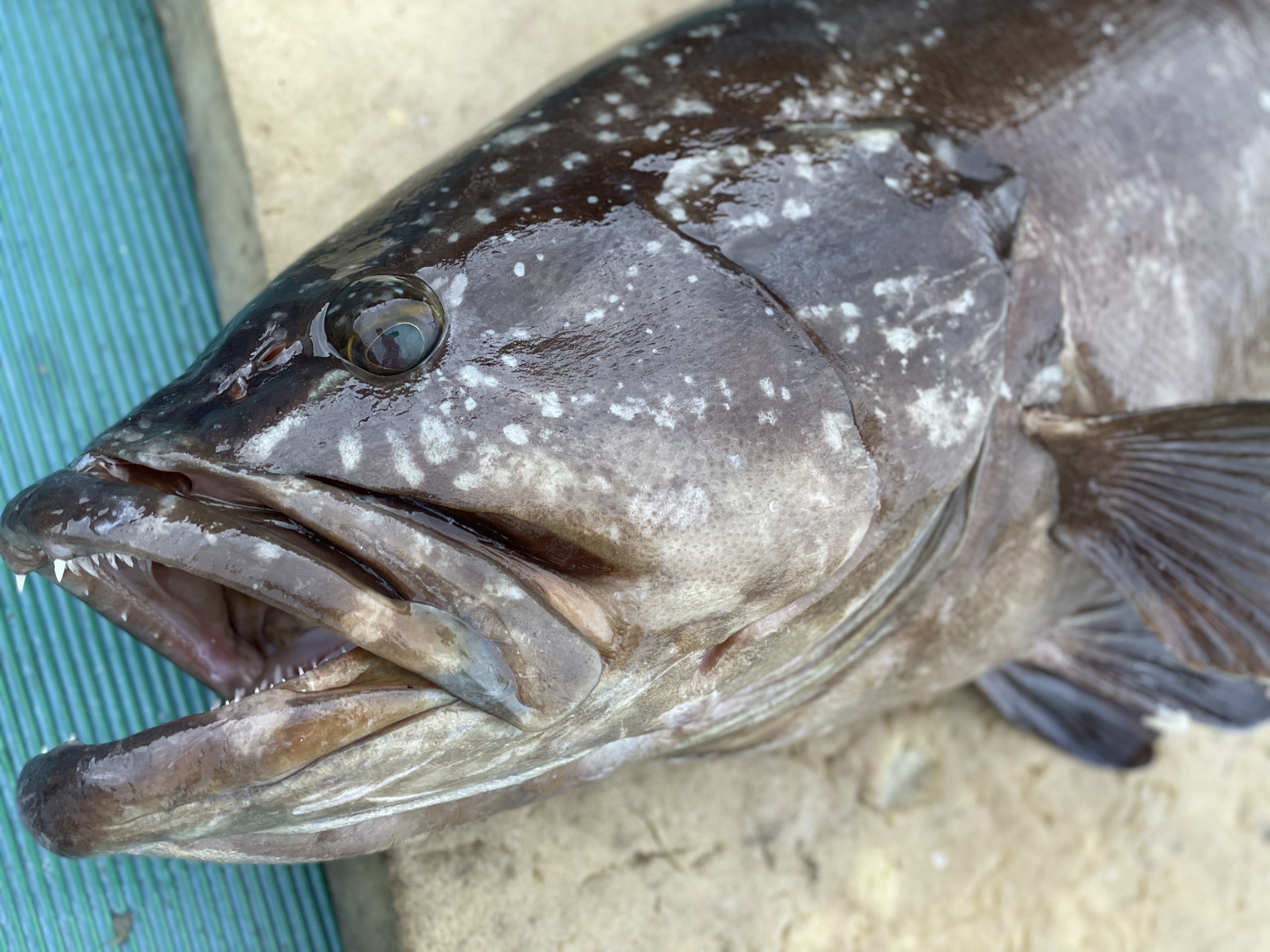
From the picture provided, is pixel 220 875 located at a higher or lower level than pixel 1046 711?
higher

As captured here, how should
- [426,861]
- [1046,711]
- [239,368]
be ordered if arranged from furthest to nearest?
[1046,711]
[426,861]
[239,368]

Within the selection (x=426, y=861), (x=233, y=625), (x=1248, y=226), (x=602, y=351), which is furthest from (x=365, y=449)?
(x=1248, y=226)

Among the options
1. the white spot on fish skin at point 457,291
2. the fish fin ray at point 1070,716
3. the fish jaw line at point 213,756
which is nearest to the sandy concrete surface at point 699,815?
the fish fin ray at point 1070,716

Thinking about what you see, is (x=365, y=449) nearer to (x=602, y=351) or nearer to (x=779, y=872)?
(x=602, y=351)

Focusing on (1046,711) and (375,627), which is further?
(1046,711)

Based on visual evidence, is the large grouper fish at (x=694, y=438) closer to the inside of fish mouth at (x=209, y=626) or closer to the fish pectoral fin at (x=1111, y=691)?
the inside of fish mouth at (x=209, y=626)

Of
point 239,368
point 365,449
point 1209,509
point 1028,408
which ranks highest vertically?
point 239,368

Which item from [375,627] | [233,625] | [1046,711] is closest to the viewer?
[375,627]

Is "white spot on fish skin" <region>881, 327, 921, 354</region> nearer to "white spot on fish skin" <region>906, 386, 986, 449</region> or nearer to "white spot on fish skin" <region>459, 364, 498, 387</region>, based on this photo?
"white spot on fish skin" <region>906, 386, 986, 449</region>
